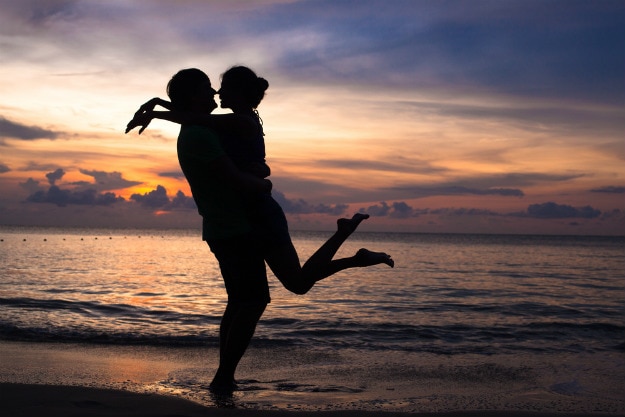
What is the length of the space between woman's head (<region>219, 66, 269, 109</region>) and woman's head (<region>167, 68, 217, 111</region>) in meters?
0.11

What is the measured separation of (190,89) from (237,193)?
762 mm

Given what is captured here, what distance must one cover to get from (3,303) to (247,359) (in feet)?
23.2

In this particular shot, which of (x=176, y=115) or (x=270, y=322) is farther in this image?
(x=270, y=322)

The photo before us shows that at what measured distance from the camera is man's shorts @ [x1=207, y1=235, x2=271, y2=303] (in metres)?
3.98

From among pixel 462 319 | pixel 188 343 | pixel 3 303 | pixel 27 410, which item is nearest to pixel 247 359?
pixel 188 343

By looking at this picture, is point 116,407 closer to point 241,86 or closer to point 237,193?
point 237,193

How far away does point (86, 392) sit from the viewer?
12.2 ft

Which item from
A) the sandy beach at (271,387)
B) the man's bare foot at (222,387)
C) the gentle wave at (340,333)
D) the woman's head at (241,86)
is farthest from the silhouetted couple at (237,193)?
the gentle wave at (340,333)

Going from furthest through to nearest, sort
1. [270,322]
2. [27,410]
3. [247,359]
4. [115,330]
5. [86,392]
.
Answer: [270,322]
[115,330]
[247,359]
[86,392]
[27,410]

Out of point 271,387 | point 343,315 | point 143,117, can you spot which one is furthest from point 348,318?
point 143,117

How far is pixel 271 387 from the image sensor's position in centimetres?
466

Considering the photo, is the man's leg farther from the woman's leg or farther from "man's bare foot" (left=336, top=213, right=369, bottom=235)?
"man's bare foot" (left=336, top=213, right=369, bottom=235)

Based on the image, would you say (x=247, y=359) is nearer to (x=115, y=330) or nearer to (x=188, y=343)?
(x=188, y=343)

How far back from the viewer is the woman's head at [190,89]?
3.99 m
